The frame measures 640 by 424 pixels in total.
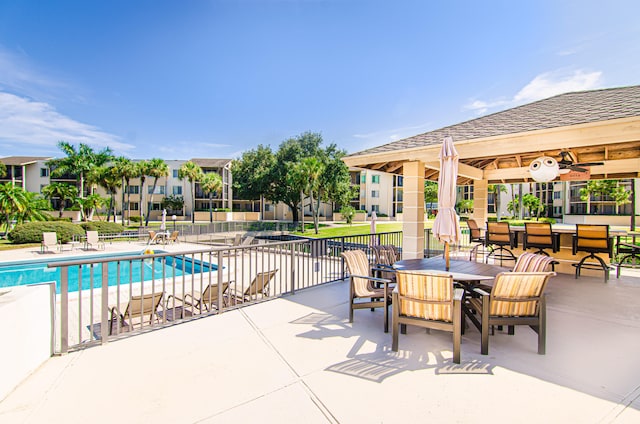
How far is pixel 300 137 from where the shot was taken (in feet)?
113

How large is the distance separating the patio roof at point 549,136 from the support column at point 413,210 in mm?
347

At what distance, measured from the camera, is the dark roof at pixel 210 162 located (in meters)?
50.5

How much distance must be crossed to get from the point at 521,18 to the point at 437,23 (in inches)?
99.6

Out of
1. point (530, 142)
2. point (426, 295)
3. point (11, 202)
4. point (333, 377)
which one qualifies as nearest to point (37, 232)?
point (11, 202)

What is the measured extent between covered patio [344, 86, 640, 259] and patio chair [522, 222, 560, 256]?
1765 mm

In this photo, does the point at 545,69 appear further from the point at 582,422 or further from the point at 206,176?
the point at 206,176

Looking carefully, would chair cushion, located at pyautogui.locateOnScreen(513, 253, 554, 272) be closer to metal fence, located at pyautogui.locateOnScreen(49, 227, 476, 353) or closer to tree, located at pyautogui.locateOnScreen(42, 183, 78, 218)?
metal fence, located at pyautogui.locateOnScreen(49, 227, 476, 353)

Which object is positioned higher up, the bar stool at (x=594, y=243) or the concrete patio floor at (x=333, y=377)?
the bar stool at (x=594, y=243)

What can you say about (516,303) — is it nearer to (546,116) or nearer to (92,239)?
(546,116)

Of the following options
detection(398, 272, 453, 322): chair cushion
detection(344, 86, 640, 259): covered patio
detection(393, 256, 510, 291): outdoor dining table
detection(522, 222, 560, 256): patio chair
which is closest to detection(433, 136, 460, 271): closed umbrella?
detection(393, 256, 510, 291): outdoor dining table

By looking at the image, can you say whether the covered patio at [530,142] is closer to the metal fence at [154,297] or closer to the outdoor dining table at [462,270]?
the metal fence at [154,297]

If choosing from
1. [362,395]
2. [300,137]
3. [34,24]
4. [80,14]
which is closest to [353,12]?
[80,14]

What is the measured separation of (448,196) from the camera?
470 cm

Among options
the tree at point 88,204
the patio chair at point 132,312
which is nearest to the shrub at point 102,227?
the tree at point 88,204
